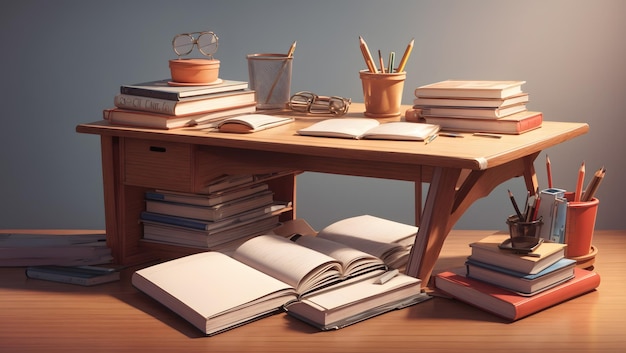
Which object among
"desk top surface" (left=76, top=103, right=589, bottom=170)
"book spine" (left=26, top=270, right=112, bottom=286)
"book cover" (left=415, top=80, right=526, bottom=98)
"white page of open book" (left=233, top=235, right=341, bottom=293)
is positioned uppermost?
"book cover" (left=415, top=80, right=526, bottom=98)

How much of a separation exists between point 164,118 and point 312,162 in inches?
15.1

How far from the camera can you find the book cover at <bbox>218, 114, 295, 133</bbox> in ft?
7.29

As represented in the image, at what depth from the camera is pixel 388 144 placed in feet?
6.67

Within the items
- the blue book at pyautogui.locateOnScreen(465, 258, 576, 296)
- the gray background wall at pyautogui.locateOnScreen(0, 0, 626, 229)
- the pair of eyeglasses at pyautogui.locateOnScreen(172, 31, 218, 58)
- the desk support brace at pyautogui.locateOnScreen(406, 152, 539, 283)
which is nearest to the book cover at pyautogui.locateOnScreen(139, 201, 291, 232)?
the pair of eyeglasses at pyautogui.locateOnScreen(172, 31, 218, 58)

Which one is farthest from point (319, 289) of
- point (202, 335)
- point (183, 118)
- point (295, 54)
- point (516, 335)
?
point (295, 54)

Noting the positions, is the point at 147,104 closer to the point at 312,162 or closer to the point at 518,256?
the point at 312,162

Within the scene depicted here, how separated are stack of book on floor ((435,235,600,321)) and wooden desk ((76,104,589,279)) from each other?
0.09 metres

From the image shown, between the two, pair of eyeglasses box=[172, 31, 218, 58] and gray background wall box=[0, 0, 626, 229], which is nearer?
pair of eyeglasses box=[172, 31, 218, 58]

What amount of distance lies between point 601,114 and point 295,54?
117cm

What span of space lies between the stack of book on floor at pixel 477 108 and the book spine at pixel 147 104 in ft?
1.99

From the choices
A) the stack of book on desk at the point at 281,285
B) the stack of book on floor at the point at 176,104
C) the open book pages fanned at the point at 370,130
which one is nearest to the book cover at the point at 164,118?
the stack of book on floor at the point at 176,104

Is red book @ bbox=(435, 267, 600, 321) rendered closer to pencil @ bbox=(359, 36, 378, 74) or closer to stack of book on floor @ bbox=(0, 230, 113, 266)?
pencil @ bbox=(359, 36, 378, 74)

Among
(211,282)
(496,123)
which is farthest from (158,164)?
(496,123)

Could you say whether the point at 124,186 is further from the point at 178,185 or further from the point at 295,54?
the point at 295,54
